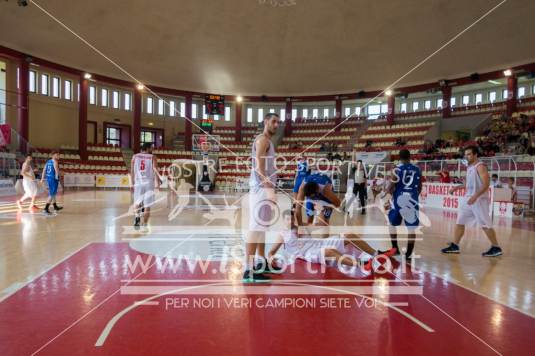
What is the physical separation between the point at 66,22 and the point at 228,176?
1326 cm

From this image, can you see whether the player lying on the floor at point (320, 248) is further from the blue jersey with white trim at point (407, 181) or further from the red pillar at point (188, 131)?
the red pillar at point (188, 131)

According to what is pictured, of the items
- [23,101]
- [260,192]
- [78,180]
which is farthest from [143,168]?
[23,101]

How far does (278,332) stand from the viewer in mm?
2531

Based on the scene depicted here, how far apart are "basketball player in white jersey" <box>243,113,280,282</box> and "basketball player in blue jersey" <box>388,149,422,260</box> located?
2040 mm

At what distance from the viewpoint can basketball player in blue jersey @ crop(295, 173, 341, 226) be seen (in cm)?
390

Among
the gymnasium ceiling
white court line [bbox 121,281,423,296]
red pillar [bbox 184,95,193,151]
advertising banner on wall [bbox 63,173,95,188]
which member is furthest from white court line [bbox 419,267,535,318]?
red pillar [bbox 184,95,193,151]

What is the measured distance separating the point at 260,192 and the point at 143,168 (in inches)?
158

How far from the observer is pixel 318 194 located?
14.3 feet

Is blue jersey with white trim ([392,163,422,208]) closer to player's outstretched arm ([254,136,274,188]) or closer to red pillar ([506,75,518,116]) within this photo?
player's outstretched arm ([254,136,274,188])

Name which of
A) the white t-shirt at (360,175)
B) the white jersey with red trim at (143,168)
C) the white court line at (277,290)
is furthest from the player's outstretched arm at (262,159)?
the white t-shirt at (360,175)

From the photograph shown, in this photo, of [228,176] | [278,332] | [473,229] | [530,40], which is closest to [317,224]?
[278,332]

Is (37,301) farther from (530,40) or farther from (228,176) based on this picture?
(228,176)

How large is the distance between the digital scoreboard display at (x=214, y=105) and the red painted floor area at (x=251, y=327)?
2187 cm

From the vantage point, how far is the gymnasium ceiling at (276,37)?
13.8 meters
